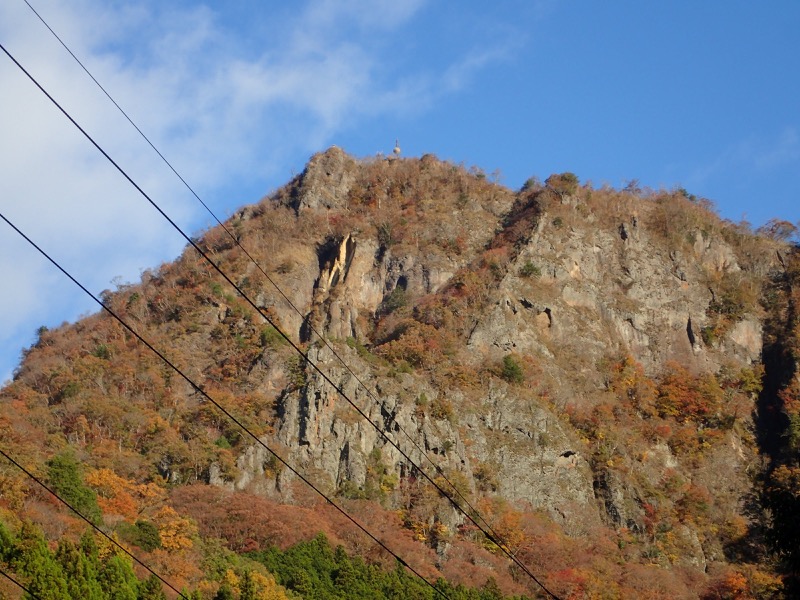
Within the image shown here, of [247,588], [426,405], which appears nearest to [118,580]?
[247,588]

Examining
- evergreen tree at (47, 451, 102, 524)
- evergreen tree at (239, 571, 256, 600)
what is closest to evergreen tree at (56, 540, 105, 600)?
evergreen tree at (239, 571, 256, 600)

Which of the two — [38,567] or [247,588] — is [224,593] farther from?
[38,567]

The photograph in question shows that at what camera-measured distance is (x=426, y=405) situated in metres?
69.6

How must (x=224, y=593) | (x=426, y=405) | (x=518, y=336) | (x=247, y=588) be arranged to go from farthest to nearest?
(x=518, y=336), (x=426, y=405), (x=247, y=588), (x=224, y=593)

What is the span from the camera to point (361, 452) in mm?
66562

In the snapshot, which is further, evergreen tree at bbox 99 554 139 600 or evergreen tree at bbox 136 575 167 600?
evergreen tree at bbox 136 575 167 600

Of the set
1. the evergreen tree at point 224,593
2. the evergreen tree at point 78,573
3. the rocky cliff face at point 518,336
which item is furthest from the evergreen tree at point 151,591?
the rocky cliff face at point 518,336

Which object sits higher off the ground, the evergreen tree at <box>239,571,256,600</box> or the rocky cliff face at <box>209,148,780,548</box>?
the rocky cliff face at <box>209,148,780,548</box>

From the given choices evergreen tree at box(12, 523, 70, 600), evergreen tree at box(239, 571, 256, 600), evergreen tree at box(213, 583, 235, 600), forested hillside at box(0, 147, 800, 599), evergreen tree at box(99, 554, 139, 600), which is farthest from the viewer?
forested hillside at box(0, 147, 800, 599)

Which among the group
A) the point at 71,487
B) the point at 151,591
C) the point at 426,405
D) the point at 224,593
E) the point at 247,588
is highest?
the point at 426,405

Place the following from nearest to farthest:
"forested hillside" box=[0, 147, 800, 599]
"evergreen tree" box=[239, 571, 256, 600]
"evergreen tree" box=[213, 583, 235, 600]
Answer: "evergreen tree" box=[213, 583, 235, 600] → "evergreen tree" box=[239, 571, 256, 600] → "forested hillside" box=[0, 147, 800, 599]

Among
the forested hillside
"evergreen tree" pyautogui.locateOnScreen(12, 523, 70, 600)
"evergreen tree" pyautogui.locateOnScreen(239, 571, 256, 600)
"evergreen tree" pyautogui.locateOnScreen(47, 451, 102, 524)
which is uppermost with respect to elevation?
the forested hillside

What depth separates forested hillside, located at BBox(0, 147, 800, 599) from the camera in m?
55.2

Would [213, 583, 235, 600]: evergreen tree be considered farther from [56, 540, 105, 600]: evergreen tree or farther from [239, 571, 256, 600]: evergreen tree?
[56, 540, 105, 600]: evergreen tree
